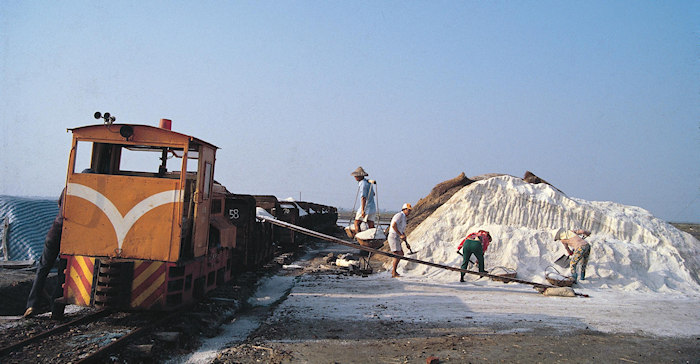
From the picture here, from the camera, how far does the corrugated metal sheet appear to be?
12633mm

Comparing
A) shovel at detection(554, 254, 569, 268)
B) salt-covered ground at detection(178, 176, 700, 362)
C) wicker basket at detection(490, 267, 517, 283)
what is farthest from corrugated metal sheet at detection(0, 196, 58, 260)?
shovel at detection(554, 254, 569, 268)

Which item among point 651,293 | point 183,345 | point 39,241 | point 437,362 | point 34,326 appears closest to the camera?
point 437,362

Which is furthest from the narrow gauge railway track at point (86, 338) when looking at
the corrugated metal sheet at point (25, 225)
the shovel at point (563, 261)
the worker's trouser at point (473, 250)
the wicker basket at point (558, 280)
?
the shovel at point (563, 261)

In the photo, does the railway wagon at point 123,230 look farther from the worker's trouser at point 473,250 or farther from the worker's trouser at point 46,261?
the worker's trouser at point 473,250

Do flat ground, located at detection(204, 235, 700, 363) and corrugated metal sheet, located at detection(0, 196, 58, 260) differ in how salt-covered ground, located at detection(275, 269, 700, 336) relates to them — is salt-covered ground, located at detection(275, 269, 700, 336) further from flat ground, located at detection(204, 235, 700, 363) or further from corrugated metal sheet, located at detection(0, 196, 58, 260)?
corrugated metal sheet, located at detection(0, 196, 58, 260)

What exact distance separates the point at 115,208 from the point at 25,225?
9.48 m

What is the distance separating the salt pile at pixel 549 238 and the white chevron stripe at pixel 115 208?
735 cm

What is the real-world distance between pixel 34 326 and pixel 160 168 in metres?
2.74

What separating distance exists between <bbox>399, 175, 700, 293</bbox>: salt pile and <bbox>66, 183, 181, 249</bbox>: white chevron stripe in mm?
7350

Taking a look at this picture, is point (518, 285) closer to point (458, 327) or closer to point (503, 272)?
point (503, 272)

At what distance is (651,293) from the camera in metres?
10.3

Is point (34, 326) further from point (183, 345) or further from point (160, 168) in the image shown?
point (160, 168)

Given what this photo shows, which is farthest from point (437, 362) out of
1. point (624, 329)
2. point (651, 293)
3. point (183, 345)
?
point (651, 293)

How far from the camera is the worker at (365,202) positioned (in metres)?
13.4
